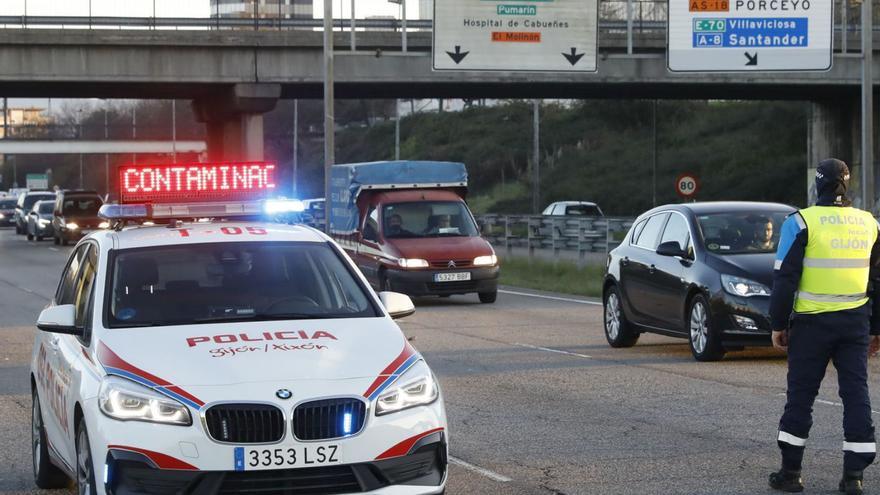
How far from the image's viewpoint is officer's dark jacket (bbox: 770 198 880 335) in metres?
8.49

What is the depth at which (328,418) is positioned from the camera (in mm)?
6816

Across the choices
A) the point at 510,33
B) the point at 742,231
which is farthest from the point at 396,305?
the point at 510,33

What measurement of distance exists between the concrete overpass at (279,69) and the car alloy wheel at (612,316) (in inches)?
1019

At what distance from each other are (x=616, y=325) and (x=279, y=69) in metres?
30.2

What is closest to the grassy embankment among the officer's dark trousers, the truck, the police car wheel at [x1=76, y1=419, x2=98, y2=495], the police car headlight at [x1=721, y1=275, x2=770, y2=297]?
the truck

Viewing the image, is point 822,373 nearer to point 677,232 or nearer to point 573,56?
point 677,232

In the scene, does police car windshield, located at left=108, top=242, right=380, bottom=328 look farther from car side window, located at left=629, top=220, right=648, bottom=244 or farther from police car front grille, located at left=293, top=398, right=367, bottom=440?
car side window, located at left=629, top=220, right=648, bottom=244

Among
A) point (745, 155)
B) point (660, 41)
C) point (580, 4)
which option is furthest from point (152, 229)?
point (745, 155)

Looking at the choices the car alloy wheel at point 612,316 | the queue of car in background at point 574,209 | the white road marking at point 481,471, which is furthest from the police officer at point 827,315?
the queue of car in background at point 574,209

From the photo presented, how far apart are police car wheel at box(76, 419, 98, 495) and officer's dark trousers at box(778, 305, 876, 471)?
3567mm

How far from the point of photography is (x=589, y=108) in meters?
93.8

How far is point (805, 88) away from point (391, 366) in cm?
4314

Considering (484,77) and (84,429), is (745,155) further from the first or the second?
(84,429)

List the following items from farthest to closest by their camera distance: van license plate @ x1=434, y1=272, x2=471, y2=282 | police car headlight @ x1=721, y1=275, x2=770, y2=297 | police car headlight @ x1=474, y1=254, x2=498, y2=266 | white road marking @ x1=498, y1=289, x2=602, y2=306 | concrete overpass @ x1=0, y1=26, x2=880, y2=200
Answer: concrete overpass @ x1=0, y1=26, x2=880, y2=200 < white road marking @ x1=498, y1=289, x2=602, y2=306 < police car headlight @ x1=474, y1=254, x2=498, y2=266 < van license plate @ x1=434, y1=272, x2=471, y2=282 < police car headlight @ x1=721, y1=275, x2=770, y2=297
